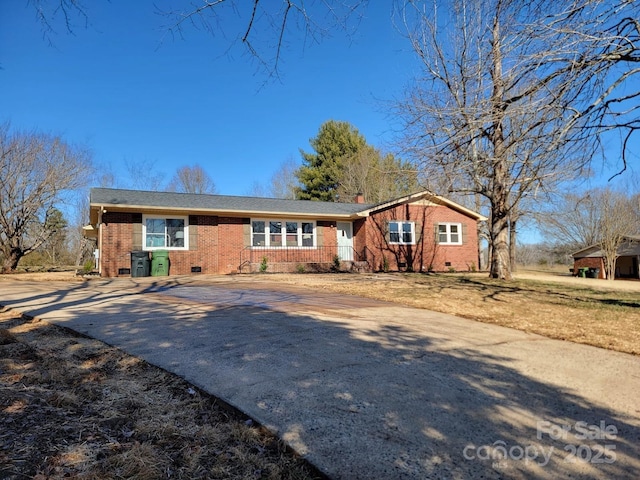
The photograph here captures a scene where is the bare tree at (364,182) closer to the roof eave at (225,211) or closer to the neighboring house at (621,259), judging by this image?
the roof eave at (225,211)

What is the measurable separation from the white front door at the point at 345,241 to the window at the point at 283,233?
1569 millimetres

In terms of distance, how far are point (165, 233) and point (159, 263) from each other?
1.28 meters

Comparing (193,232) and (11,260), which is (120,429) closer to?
(193,232)

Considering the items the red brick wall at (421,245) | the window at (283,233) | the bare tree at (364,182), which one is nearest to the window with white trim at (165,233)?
the window at (283,233)

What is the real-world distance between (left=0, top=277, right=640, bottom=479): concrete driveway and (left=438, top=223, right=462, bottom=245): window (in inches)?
577

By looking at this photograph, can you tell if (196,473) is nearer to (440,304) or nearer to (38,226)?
(440,304)

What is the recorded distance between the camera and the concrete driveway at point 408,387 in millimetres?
2217

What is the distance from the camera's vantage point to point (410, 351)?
4215 millimetres

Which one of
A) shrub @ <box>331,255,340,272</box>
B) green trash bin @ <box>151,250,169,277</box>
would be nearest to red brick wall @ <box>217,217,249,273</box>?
green trash bin @ <box>151,250,169,277</box>

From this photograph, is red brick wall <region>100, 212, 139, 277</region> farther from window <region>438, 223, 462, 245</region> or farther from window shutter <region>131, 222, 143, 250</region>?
window <region>438, 223, 462, 245</region>

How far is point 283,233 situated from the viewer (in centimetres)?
1745

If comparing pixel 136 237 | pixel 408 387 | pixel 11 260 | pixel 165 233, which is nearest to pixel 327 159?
pixel 165 233

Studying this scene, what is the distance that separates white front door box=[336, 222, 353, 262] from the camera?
18.9 metres

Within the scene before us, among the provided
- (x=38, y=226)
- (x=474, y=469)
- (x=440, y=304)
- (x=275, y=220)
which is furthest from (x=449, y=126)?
(x=38, y=226)
